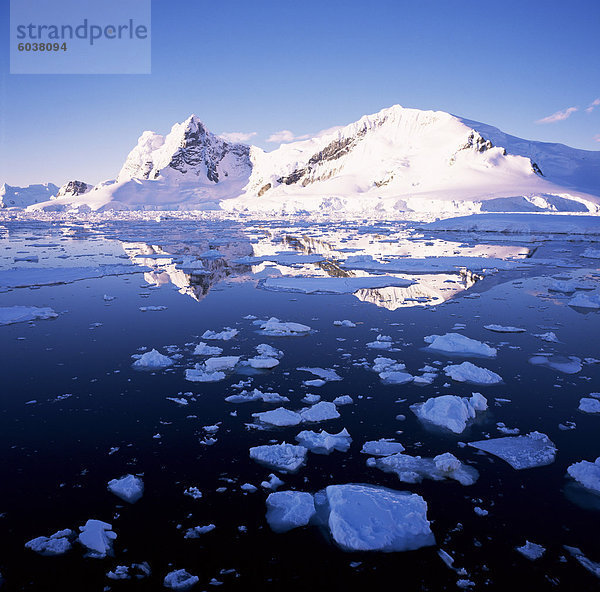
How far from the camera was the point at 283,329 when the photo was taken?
22.1 feet

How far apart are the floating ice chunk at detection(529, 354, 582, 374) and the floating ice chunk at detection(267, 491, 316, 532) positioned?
380 centimetres

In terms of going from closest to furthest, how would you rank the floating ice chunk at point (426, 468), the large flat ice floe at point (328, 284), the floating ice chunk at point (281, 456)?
the floating ice chunk at point (426, 468), the floating ice chunk at point (281, 456), the large flat ice floe at point (328, 284)

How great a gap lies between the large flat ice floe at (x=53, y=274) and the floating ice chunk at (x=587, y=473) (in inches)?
441

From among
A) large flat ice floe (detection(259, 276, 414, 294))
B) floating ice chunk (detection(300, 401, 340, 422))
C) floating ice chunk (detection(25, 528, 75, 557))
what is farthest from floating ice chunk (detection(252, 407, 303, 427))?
large flat ice floe (detection(259, 276, 414, 294))

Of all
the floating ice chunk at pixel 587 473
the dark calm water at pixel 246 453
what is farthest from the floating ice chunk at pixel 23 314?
the floating ice chunk at pixel 587 473

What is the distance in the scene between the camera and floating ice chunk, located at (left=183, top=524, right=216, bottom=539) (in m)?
2.70

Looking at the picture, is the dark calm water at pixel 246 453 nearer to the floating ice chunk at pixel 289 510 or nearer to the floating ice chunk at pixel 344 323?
the floating ice chunk at pixel 289 510

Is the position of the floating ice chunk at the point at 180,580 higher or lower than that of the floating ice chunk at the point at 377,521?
lower

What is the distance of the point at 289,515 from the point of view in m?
2.86

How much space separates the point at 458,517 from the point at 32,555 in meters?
2.66

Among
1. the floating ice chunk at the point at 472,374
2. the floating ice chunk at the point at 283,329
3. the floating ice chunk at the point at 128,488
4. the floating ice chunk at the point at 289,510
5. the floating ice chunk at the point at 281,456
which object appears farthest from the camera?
the floating ice chunk at the point at 283,329

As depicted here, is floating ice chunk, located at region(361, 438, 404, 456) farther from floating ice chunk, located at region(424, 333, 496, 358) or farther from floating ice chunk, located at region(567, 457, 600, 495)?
floating ice chunk, located at region(424, 333, 496, 358)

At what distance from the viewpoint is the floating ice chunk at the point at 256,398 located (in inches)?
175

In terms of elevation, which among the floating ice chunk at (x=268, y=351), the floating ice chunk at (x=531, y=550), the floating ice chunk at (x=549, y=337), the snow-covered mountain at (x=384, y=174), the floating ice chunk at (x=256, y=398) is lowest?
the floating ice chunk at (x=531, y=550)
